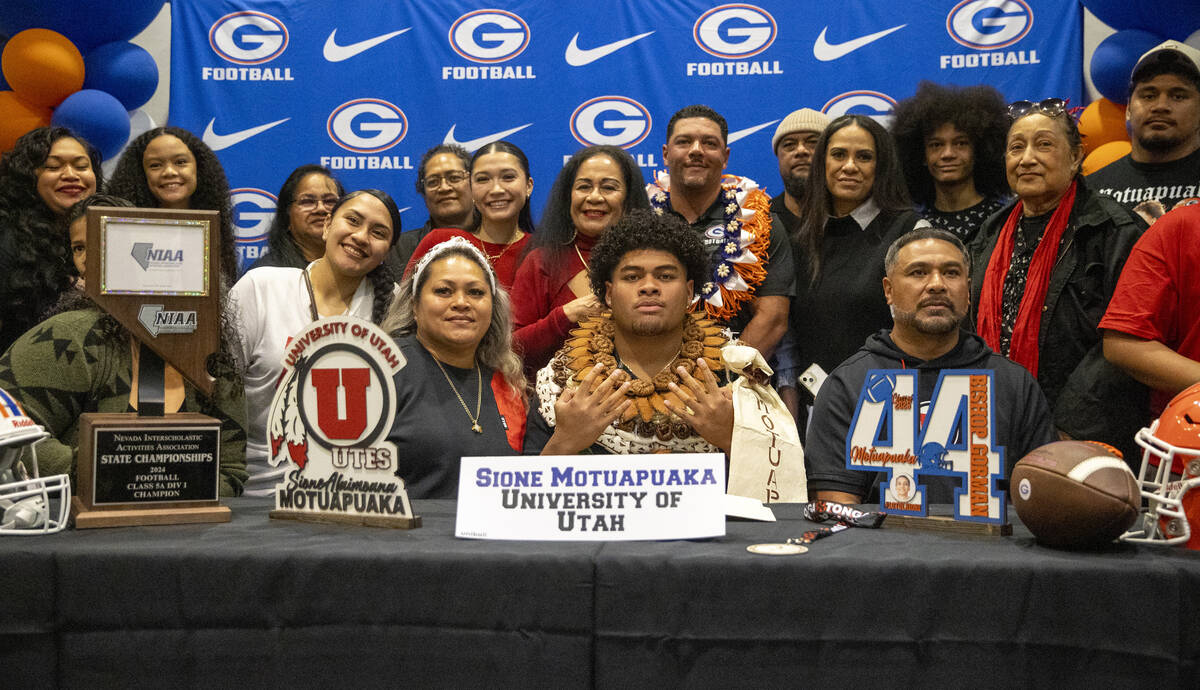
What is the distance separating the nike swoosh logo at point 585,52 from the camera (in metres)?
5.52

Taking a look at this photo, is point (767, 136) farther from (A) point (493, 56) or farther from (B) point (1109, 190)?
(B) point (1109, 190)

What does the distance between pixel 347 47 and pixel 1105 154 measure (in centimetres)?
414

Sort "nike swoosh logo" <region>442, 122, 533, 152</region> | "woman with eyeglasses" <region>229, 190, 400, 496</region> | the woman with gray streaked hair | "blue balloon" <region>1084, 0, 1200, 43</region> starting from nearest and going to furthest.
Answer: the woman with gray streaked hair, "woman with eyeglasses" <region>229, 190, 400, 496</region>, "blue balloon" <region>1084, 0, 1200, 43</region>, "nike swoosh logo" <region>442, 122, 533, 152</region>

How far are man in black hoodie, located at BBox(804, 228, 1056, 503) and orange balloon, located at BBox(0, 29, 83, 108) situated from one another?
445 centimetres

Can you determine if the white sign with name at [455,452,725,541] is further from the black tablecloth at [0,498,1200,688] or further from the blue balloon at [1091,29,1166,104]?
the blue balloon at [1091,29,1166,104]

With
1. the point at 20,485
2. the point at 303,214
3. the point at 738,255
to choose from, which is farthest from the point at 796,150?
the point at 20,485

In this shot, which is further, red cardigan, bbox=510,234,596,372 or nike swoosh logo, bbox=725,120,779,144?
nike swoosh logo, bbox=725,120,779,144

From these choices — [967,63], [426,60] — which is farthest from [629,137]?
[967,63]

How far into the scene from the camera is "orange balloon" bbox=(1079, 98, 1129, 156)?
16.4 feet

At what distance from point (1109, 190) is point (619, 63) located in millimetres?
2793

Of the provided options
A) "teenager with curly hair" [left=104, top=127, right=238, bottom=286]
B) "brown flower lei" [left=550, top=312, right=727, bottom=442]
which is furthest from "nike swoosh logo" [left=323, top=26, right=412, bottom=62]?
"brown flower lei" [left=550, top=312, right=727, bottom=442]

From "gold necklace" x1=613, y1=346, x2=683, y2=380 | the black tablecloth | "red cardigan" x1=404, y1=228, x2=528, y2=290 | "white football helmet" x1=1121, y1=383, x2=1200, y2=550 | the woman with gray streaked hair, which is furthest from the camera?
"red cardigan" x1=404, y1=228, x2=528, y2=290

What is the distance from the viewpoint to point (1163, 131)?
3.51 m

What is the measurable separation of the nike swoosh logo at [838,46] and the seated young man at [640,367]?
2.85m
